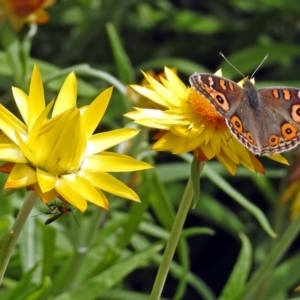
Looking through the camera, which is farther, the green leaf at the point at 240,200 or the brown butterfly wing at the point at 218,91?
the green leaf at the point at 240,200

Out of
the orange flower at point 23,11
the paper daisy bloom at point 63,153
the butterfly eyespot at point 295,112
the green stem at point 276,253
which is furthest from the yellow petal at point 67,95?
the orange flower at point 23,11

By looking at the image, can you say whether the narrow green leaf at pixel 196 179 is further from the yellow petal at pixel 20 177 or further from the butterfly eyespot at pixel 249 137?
the yellow petal at pixel 20 177

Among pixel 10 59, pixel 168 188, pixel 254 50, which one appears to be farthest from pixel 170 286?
pixel 10 59

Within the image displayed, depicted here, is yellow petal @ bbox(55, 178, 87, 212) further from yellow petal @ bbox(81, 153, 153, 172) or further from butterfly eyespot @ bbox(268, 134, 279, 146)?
butterfly eyespot @ bbox(268, 134, 279, 146)

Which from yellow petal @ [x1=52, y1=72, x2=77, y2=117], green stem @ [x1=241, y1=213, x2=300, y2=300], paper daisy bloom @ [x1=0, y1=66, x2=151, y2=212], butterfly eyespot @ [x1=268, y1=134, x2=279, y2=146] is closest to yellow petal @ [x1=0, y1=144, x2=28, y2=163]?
paper daisy bloom @ [x1=0, y1=66, x2=151, y2=212]

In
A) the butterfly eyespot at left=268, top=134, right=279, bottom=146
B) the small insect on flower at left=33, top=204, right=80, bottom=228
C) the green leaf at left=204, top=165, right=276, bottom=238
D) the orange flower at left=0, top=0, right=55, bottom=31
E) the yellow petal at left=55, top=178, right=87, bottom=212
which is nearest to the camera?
the yellow petal at left=55, top=178, right=87, bottom=212

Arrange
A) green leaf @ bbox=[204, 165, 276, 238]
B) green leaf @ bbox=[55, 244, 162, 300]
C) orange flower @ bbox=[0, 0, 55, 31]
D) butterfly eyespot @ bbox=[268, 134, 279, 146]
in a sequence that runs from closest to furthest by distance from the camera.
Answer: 1. butterfly eyespot @ bbox=[268, 134, 279, 146]
2. green leaf @ bbox=[55, 244, 162, 300]
3. green leaf @ bbox=[204, 165, 276, 238]
4. orange flower @ bbox=[0, 0, 55, 31]
